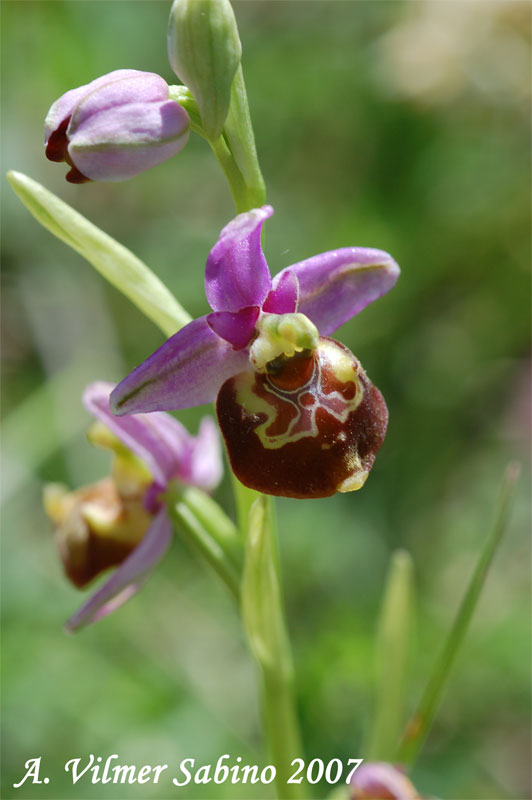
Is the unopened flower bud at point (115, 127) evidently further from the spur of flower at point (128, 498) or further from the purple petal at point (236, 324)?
the spur of flower at point (128, 498)

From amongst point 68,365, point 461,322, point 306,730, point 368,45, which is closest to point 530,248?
point 461,322

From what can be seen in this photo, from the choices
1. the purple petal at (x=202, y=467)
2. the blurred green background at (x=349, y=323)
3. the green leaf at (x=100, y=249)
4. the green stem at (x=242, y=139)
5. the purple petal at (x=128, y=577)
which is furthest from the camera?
the blurred green background at (x=349, y=323)

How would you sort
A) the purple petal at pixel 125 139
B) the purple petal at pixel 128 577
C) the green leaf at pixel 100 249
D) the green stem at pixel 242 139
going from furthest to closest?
1. the purple petal at pixel 128 577
2. the green leaf at pixel 100 249
3. the green stem at pixel 242 139
4. the purple petal at pixel 125 139

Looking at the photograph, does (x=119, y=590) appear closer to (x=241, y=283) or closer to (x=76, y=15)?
(x=241, y=283)

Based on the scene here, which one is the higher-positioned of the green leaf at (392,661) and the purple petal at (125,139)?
the purple petal at (125,139)

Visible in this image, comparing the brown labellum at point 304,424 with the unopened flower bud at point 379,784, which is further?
the unopened flower bud at point 379,784

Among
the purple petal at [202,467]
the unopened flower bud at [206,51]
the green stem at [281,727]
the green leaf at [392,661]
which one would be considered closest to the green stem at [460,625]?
the green leaf at [392,661]

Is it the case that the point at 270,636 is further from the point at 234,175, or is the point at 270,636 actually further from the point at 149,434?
the point at 234,175
